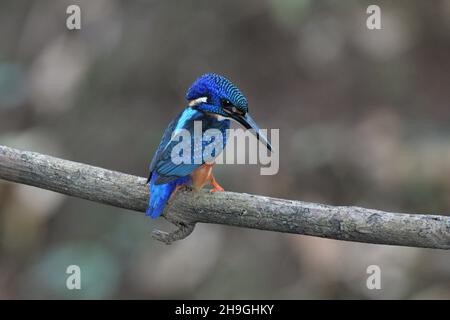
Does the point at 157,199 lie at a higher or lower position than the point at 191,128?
lower

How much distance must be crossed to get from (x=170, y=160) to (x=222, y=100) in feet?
1.50

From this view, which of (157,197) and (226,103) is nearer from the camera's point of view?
(157,197)

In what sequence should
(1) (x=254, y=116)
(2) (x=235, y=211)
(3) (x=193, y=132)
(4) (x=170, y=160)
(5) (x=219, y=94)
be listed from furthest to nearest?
(1) (x=254, y=116), (5) (x=219, y=94), (3) (x=193, y=132), (4) (x=170, y=160), (2) (x=235, y=211)

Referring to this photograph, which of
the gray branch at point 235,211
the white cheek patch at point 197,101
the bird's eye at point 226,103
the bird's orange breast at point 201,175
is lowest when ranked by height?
the gray branch at point 235,211

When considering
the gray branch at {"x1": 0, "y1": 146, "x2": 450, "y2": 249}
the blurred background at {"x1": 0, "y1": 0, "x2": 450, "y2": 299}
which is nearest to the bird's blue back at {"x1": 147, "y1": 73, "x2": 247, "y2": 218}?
the gray branch at {"x1": 0, "y1": 146, "x2": 450, "y2": 249}

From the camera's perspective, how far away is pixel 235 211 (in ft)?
10.1

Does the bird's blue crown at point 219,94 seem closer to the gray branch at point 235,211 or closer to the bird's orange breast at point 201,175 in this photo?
the bird's orange breast at point 201,175

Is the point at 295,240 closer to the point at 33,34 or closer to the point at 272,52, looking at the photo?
the point at 272,52

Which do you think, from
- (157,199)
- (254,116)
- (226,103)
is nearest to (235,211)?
(157,199)

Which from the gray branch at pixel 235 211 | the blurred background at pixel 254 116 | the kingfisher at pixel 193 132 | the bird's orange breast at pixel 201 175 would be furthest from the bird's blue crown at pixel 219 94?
the blurred background at pixel 254 116

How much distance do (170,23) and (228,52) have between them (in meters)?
0.59

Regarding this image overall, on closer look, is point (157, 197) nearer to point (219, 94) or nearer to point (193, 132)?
point (193, 132)

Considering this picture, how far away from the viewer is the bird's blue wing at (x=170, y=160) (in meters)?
3.12

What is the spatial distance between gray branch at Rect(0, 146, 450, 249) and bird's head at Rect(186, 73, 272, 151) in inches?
18.3
